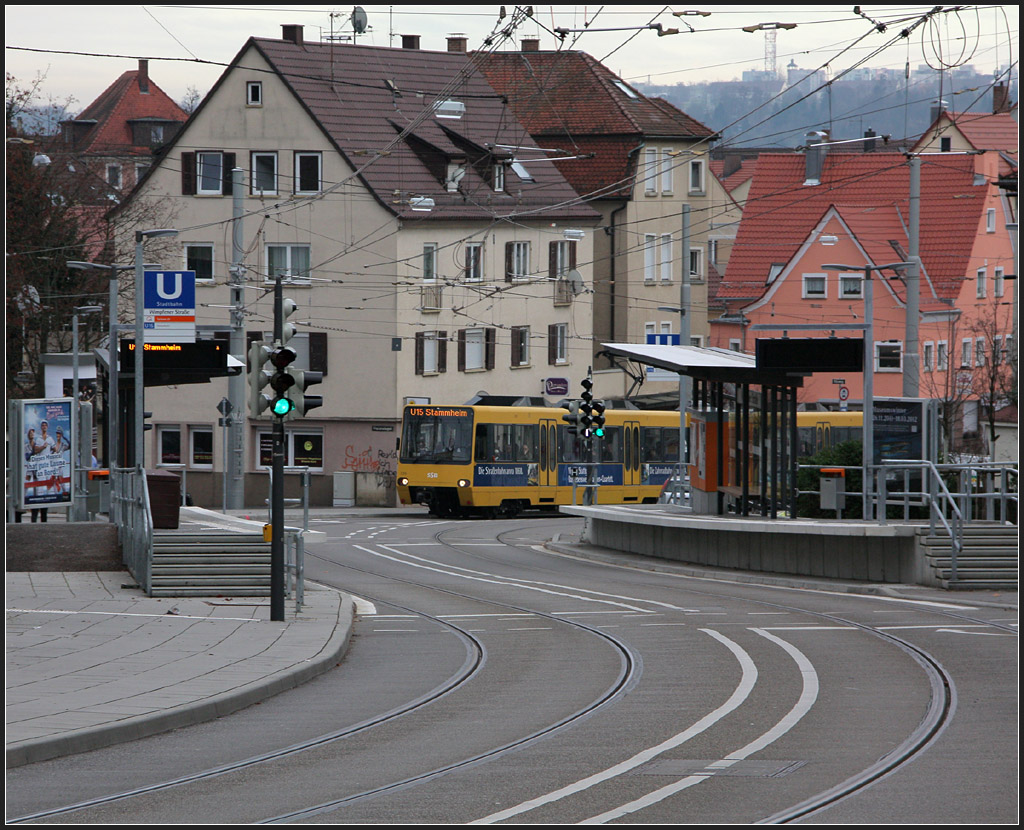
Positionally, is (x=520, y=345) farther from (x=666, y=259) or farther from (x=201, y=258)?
(x=201, y=258)

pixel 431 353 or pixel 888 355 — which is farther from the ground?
pixel 888 355

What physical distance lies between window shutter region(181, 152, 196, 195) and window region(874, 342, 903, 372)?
27.6 metres

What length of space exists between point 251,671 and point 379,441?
41249mm

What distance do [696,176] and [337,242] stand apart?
65.0ft

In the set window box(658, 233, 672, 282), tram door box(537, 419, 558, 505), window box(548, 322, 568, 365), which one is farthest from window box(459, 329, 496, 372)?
window box(658, 233, 672, 282)

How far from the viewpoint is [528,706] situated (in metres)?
12.7

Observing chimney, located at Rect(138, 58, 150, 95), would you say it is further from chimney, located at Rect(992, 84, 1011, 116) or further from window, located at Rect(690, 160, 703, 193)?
chimney, located at Rect(992, 84, 1011, 116)

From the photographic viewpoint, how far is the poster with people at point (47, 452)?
26984mm

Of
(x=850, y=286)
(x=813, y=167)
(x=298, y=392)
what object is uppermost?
(x=813, y=167)

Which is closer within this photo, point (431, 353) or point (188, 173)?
point (188, 173)

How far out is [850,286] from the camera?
65.4 meters

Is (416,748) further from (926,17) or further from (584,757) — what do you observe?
(926,17)

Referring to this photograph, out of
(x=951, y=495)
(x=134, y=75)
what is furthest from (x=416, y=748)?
(x=134, y=75)

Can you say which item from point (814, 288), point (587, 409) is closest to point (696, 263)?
point (814, 288)
